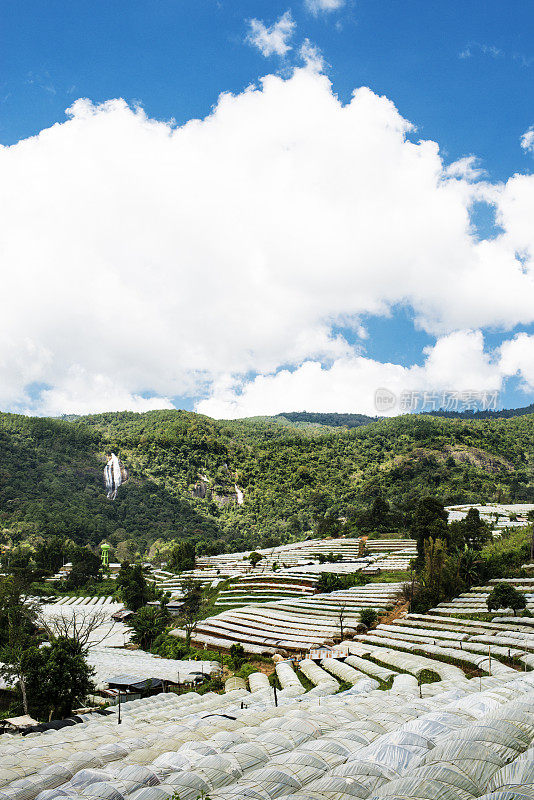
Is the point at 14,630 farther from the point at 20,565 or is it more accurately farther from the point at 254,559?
the point at 20,565

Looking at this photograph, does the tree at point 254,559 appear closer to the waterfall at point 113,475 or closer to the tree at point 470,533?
the tree at point 470,533

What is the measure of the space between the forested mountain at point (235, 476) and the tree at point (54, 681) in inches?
2745

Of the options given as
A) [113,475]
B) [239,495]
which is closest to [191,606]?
[239,495]

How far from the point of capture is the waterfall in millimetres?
139925

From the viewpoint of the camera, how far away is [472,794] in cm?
474

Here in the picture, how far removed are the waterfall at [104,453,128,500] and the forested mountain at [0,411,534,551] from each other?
2181mm

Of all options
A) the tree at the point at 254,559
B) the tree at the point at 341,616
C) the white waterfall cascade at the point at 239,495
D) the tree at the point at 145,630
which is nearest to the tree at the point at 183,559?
the tree at the point at 254,559

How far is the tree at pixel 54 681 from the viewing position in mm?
18328

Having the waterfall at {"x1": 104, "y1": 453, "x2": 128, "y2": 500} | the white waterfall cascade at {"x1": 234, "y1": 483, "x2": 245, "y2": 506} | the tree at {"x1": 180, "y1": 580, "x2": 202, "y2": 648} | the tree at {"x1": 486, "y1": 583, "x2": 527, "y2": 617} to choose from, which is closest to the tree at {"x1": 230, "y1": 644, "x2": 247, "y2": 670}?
the tree at {"x1": 180, "y1": 580, "x2": 202, "y2": 648}

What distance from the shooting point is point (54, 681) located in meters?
18.4

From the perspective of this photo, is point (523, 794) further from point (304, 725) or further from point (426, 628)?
point (426, 628)

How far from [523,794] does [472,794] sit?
784mm

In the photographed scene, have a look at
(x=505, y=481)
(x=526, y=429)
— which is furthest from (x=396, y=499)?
(x=526, y=429)

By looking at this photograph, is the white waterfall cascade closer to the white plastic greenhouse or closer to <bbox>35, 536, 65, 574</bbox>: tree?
<bbox>35, 536, 65, 574</bbox>: tree
